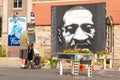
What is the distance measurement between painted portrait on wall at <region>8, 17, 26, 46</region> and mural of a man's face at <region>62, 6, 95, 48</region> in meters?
8.26

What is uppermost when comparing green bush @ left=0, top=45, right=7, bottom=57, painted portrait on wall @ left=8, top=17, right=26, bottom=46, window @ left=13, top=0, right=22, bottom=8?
window @ left=13, top=0, right=22, bottom=8

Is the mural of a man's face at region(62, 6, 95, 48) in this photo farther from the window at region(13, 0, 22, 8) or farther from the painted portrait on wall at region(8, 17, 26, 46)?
the window at region(13, 0, 22, 8)

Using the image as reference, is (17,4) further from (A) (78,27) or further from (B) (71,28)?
(A) (78,27)

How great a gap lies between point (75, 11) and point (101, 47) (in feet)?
11.8

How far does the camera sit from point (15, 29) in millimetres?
44562

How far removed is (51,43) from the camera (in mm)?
37594

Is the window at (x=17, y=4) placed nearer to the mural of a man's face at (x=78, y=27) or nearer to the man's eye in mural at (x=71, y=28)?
the mural of a man's face at (x=78, y=27)

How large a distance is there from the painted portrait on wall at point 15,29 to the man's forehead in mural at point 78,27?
27.1 feet

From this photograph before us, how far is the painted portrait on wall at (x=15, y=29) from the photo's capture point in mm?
44281

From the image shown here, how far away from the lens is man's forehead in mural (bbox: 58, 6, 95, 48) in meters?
35.8

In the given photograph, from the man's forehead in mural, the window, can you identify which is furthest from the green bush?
the man's forehead in mural

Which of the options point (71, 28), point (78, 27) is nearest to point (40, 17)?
point (71, 28)

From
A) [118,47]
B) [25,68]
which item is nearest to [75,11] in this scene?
[118,47]

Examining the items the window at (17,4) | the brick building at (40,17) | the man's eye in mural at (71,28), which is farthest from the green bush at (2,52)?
the man's eye in mural at (71,28)
